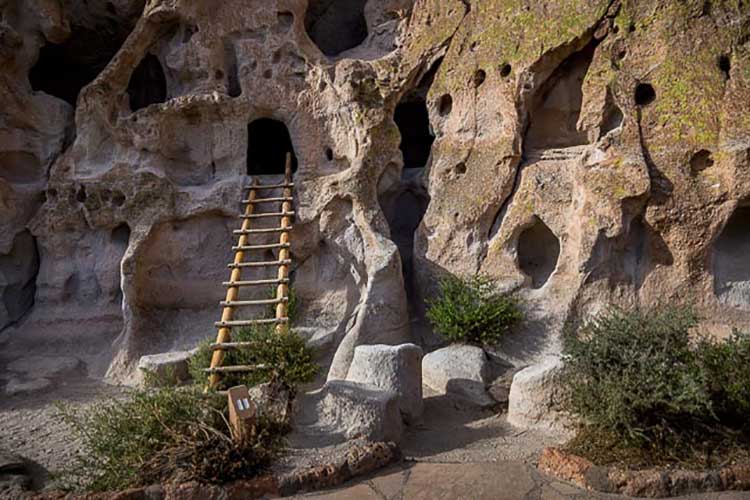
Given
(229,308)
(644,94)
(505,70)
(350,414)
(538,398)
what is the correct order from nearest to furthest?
(350,414) → (538,398) → (229,308) → (644,94) → (505,70)

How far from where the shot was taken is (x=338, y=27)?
36.1 feet

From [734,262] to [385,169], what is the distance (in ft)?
14.3

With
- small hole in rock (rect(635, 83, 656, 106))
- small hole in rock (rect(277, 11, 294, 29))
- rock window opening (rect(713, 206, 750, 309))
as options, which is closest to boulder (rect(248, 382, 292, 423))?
rock window opening (rect(713, 206, 750, 309))

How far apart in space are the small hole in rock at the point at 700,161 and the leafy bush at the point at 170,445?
542 cm

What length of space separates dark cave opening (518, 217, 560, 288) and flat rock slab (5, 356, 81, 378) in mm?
5754

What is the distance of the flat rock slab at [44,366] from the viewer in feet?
25.3

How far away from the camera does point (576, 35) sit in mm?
7742

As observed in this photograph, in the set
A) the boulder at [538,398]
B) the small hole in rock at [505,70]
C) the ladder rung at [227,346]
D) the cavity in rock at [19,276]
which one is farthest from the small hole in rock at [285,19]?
the boulder at [538,398]

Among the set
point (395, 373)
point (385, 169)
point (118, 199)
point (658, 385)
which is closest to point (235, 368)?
point (395, 373)

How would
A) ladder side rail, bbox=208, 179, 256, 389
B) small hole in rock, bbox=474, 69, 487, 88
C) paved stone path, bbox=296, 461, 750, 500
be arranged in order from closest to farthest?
paved stone path, bbox=296, 461, 750, 500 → ladder side rail, bbox=208, 179, 256, 389 → small hole in rock, bbox=474, 69, 487, 88

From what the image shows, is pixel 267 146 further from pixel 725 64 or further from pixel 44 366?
pixel 725 64

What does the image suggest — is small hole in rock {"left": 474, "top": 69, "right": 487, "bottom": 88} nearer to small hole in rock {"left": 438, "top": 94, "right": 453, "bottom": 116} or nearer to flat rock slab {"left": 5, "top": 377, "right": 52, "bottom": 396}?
small hole in rock {"left": 438, "top": 94, "right": 453, "bottom": 116}

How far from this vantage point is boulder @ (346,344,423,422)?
18.9 feet

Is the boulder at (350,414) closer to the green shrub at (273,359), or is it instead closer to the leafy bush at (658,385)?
the green shrub at (273,359)
